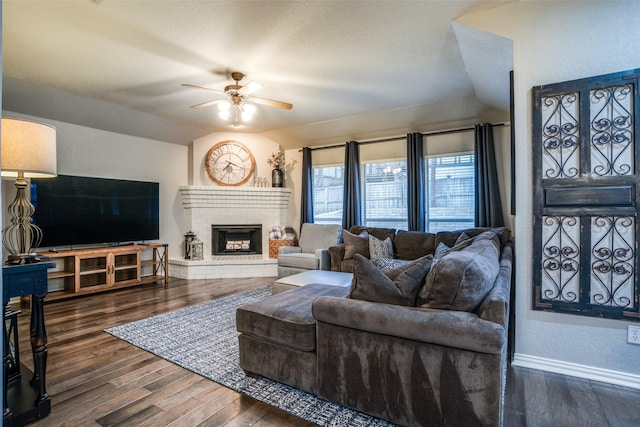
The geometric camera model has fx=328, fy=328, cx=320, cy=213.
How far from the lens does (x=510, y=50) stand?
2.59 m

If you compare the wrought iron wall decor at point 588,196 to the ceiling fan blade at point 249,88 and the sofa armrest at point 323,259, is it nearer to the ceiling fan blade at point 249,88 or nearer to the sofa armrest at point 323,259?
the ceiling fan blade at point 249,88

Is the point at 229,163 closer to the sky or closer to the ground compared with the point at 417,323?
closer to the sky

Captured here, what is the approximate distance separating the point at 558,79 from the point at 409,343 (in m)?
2.16

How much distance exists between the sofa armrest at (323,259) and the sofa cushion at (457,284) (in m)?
3.14

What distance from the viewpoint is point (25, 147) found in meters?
1.88

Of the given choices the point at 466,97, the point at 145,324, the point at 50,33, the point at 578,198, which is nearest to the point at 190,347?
the point at 145,324

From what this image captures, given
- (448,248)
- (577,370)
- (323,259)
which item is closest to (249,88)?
(323,259)

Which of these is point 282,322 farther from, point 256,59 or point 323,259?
point 323,259

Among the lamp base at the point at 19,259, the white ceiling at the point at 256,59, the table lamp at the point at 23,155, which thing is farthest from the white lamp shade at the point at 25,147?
the white ceiling at the point at 256,59

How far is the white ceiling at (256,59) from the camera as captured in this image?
2.51 metres

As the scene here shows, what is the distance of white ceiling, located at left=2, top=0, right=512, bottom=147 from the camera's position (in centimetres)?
251

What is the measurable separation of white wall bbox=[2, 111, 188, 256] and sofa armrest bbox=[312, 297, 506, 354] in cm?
448

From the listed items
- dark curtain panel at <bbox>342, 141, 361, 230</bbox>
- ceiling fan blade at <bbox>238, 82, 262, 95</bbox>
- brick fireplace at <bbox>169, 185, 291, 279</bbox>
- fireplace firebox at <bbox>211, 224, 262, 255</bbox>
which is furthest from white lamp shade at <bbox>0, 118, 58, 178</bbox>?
dark curtain panel at <bbox>342, 141, 361, 230</bbox>

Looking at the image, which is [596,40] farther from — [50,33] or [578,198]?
[50,33]
